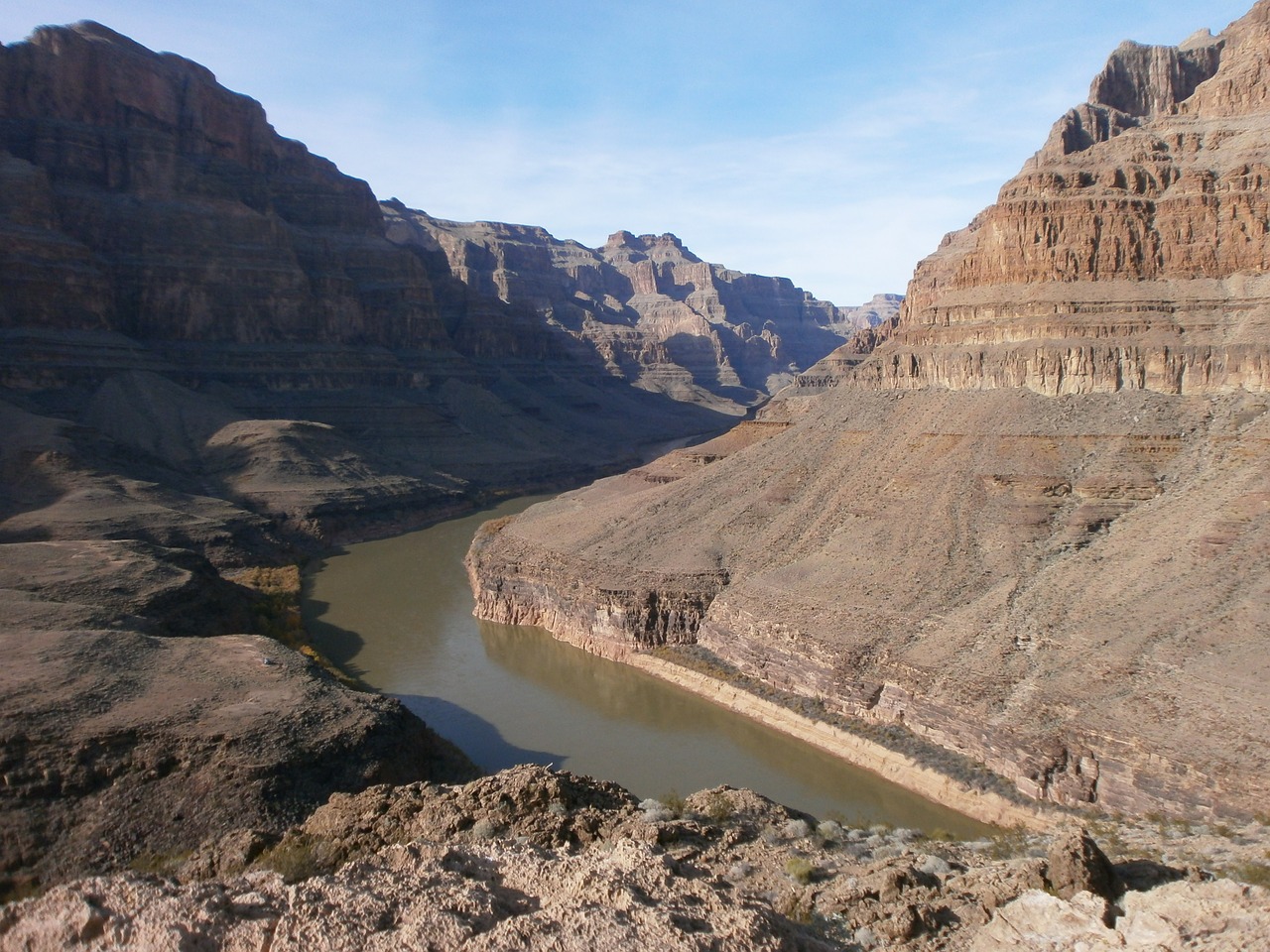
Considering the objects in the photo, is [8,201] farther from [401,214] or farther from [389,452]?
[401,214]

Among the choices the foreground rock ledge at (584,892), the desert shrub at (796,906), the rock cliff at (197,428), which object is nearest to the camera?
the foreground rock ledge at (584,892)

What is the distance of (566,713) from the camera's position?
3388cm

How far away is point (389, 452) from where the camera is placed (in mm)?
88625

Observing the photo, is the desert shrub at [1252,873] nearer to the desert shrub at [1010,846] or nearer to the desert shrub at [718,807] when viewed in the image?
the desert shrub at [1010,846]

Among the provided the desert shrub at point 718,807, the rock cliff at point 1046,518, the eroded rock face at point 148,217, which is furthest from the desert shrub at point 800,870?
the eroded rock face at point 148,217

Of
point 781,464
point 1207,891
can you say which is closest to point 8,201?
point 781,464

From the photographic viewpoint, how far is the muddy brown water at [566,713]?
2695 centimetres

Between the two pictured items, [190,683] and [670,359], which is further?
[670,359]

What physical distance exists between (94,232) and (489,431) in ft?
135

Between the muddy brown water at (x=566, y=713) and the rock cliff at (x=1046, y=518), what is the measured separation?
73.2 inches

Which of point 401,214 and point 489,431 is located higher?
point 401,214

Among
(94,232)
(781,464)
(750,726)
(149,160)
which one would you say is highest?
(149,160)

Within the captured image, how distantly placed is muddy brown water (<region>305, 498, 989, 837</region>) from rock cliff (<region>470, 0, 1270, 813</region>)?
186 cm

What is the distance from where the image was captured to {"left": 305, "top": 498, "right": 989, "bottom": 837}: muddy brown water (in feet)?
88.4
